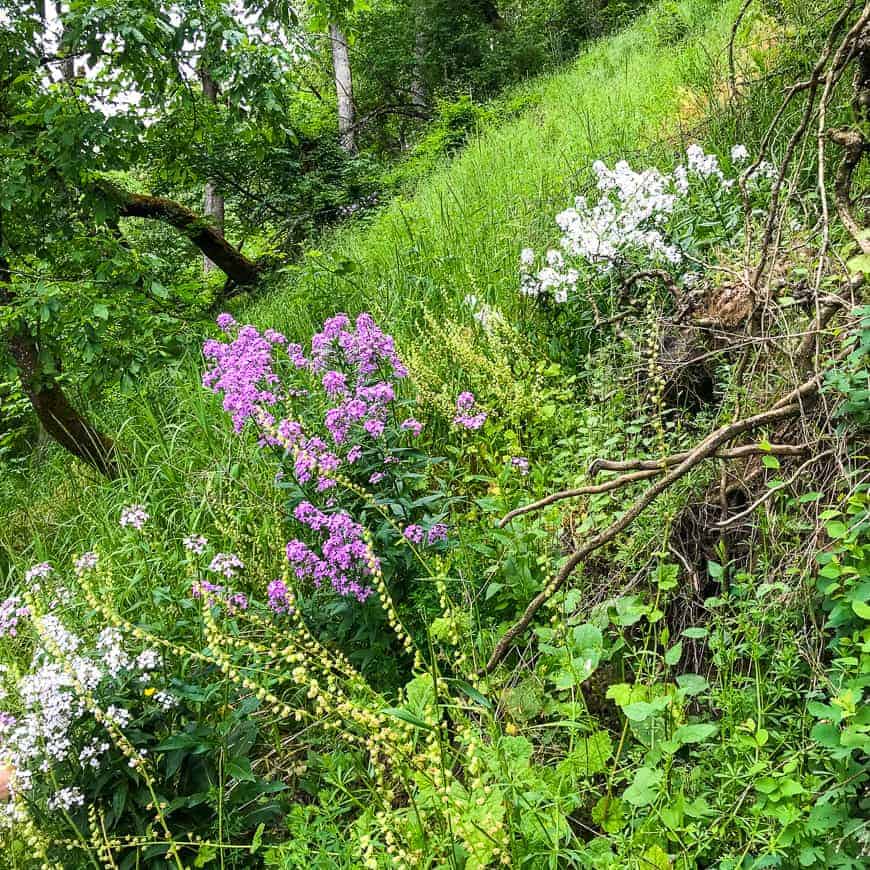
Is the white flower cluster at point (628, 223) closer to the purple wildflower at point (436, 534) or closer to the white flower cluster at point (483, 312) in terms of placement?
the white flower cluster at point (483, 312)

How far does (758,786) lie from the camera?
4.07 ft

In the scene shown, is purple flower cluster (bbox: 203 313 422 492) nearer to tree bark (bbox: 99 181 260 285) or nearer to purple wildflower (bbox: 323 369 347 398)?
purple wildflower (bbox: 323 369 347 398)

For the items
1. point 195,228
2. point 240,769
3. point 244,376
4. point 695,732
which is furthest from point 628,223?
point 195,228

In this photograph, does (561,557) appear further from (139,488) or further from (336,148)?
(336,148)

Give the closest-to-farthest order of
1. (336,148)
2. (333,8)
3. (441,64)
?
(333,8)
(336,148)
(441,64)

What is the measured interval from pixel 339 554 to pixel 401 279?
9.18 ft

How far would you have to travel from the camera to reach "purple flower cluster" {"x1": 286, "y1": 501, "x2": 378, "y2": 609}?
2160mm

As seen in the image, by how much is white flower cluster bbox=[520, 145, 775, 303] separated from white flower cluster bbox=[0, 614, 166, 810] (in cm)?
243

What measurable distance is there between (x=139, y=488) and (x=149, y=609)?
1297mm

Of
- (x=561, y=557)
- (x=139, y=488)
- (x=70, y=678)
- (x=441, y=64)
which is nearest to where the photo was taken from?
(x=70, y=678)

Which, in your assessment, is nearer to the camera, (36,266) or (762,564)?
(762,564)

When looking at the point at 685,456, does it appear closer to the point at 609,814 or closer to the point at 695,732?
the point at 695,732

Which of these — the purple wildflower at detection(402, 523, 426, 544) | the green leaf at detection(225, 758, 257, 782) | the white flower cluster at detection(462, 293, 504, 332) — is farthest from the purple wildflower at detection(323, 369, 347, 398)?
the green leaf at detection(225, 758, 257, 782)

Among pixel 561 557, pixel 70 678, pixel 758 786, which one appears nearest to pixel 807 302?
pixel 561 557
